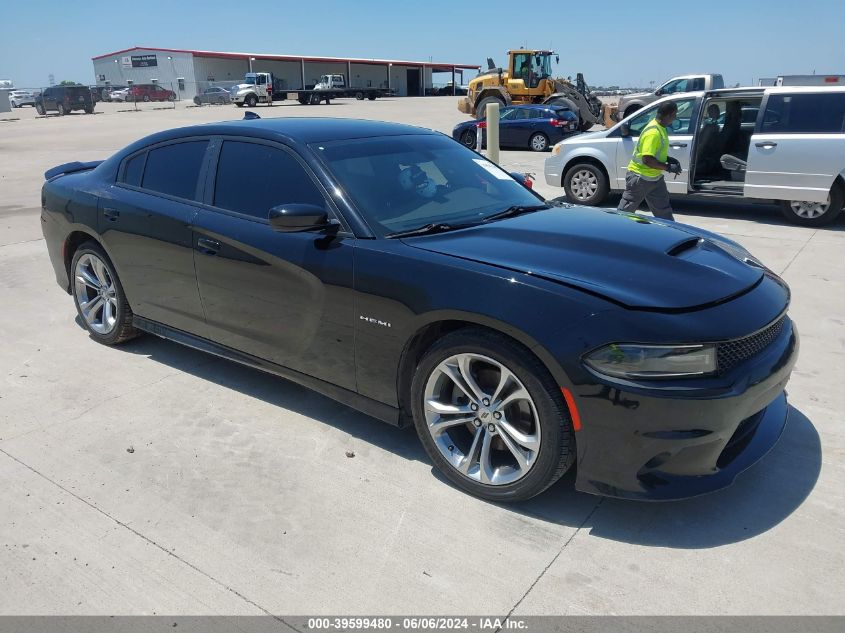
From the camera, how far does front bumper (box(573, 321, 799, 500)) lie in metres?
2.63

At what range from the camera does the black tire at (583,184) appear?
10570mm

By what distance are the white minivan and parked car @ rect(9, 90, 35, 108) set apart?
67156 mm

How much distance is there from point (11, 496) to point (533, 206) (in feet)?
10.4

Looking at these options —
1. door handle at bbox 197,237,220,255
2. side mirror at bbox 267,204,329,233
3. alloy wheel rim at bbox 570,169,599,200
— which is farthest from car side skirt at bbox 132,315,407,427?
alloy wheel rim at bbox 570,169,599,200

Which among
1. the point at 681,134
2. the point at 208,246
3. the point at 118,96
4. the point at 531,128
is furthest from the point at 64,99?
the point at 208,246

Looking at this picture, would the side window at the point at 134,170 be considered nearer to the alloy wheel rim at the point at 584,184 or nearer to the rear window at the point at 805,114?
the alloy wheel rim at the point at 584,184

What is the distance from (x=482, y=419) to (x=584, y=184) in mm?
8418

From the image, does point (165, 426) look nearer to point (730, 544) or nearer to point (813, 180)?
point (730, 544)

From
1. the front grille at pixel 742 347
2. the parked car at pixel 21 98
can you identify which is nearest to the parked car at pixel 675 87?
the front grille at pixel 742 347

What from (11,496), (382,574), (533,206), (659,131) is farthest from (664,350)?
(659,131)

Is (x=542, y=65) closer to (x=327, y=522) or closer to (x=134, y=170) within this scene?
(x=134, y=170)

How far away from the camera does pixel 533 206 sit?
414cm

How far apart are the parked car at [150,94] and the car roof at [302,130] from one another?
212ft

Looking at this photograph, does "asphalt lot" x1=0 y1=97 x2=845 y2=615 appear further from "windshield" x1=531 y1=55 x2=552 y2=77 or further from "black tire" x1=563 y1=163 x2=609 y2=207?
Result: "windshield" x1=531 y1=55 x2=552 y2=77
